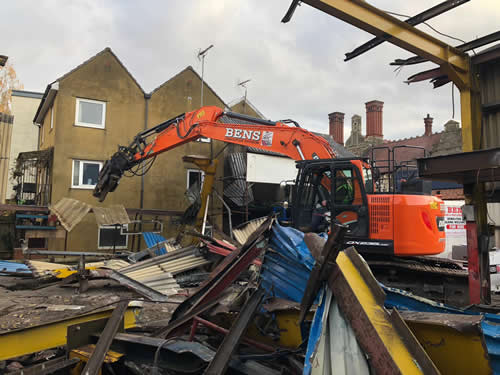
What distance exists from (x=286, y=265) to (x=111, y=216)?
9.06 m

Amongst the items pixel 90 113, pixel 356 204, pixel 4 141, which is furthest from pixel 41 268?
pixel 90 113

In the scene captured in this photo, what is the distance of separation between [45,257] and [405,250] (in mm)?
10043

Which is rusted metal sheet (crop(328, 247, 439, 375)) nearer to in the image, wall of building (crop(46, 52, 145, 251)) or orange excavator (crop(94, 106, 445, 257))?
orange excavator (crop(94, 106, 445, 257))

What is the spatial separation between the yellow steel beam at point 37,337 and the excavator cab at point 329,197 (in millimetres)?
4359

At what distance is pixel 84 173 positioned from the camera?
14883 millimetres

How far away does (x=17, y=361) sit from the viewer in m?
4.20

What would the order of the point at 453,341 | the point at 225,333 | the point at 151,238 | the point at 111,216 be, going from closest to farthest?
the point at 453,341, the point at 225,333, the point at 111,216, the point at 151,238

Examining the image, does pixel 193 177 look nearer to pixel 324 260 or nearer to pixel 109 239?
pixel 109 239

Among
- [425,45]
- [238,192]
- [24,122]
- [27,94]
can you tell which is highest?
[27,94]

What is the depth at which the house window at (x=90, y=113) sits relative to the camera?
1489 centimetres

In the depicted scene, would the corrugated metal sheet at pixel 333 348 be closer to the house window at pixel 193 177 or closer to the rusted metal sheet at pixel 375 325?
the rusted metal sheet at pixel 375 325

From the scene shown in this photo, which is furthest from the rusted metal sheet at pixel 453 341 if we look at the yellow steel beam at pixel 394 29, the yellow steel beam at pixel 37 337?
the yellow steel beam at pixel 394 29

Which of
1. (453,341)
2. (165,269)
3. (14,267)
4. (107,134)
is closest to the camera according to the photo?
(453,341)

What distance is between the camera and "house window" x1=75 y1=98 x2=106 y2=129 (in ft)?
48.9
